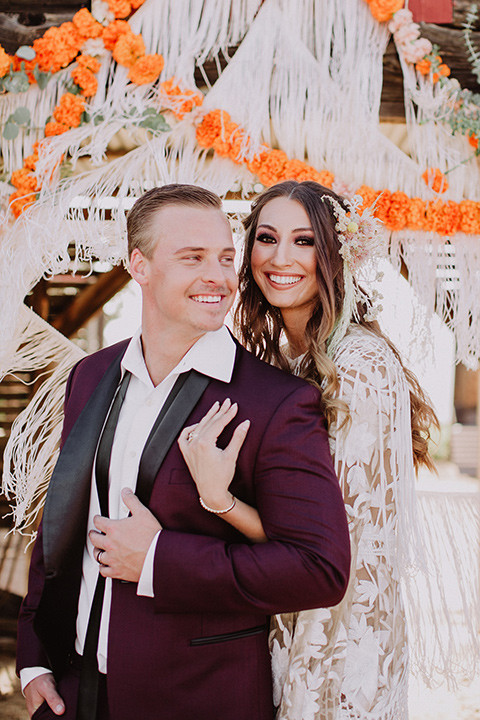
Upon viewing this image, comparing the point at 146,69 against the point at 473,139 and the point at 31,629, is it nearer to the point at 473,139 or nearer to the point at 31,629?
the point at 473,139

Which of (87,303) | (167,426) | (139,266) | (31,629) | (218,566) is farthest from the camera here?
(87,303)

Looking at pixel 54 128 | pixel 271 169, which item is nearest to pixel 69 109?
pixel 54 128

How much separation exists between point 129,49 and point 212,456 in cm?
186

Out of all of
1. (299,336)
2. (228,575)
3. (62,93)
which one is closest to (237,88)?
(62,93)

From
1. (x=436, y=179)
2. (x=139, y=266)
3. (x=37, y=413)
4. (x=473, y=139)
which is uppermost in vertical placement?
(x=473, y=139)

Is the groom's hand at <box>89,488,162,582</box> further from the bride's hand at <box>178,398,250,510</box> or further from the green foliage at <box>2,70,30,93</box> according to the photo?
the green foliage at <box>2,70,30,93</box>

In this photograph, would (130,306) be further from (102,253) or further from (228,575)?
(228,575)

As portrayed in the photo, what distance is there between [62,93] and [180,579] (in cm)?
205

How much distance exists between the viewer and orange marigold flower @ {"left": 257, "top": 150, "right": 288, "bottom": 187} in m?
2.45

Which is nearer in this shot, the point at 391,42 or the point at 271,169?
the point at 271,169

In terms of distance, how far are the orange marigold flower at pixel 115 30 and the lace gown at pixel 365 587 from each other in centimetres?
165

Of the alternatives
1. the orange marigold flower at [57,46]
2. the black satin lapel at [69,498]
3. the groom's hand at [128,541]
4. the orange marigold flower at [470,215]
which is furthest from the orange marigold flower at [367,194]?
the groom's hand at [128,541]

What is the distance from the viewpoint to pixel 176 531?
1.38 meters

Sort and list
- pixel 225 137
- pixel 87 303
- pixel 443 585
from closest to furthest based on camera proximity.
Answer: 1. pixel 443 585
2. pixel 225 137
3. pixel 87 303
